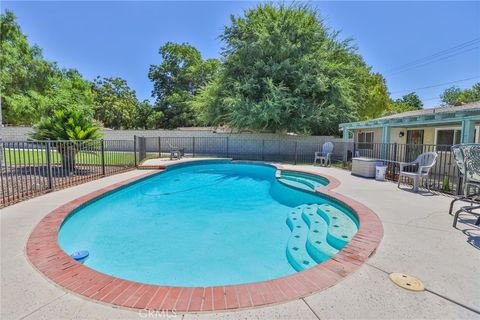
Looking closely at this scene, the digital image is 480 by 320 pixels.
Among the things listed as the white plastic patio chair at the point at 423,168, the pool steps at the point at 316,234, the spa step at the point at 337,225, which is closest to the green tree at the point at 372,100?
the white plastic patio chair at the point at 423,168

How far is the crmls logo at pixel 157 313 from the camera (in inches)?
70.9

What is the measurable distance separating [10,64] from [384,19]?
23.5 meters

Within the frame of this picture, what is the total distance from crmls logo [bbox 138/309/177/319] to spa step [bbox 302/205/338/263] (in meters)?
2.35

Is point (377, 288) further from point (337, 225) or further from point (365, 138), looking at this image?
point (365, 138)

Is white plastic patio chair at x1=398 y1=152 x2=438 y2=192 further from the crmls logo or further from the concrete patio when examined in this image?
the crmls logo

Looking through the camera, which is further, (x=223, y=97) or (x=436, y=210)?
(x=223, y=97)

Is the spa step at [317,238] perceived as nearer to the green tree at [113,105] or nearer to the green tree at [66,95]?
the green tree at [66,95]

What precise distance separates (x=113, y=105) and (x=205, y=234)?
32996 mm

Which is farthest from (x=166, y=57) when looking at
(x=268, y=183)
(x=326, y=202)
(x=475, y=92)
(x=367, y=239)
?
(x=475, y=92)

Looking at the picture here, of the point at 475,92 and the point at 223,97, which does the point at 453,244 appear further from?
the point at 475,92

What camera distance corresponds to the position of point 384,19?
1372cm

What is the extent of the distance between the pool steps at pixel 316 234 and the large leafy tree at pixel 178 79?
25118mm

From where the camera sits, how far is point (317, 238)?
13.3 ft

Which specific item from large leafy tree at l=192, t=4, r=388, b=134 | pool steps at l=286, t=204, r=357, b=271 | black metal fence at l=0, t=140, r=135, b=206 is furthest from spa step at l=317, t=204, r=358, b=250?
large leafy tree at l=192, t=4, r=388, b=134
